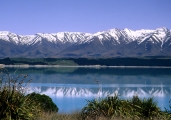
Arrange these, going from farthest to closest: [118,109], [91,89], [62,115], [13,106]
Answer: [91,89], [62,115], [118,109], [13,106]

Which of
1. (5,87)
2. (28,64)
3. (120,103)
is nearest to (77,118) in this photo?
(120,103)

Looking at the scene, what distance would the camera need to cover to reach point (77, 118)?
12047mm

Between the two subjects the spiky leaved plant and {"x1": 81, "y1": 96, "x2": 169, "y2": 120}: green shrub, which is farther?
{"x1": 81, "y1": 96, "x2": 169, "y2": 120}: green shrub

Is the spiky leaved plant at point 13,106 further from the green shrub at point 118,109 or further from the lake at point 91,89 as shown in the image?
the green shrub at point 118,109

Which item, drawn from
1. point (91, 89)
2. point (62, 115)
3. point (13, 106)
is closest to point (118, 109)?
point (62, 115)

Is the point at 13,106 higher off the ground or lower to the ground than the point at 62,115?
higher

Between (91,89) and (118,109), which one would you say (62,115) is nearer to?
(118,109)

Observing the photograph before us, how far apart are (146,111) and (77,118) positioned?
3.11m

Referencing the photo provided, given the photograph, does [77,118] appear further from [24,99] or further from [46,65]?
[46,65]

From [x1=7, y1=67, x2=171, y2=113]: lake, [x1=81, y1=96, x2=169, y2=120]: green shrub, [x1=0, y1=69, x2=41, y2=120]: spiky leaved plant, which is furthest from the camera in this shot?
[x1=7, y1=67, x2=171, y2=113]: lake

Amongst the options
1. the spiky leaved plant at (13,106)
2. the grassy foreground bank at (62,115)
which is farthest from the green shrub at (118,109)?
the spiky leaved plant at (13,106)

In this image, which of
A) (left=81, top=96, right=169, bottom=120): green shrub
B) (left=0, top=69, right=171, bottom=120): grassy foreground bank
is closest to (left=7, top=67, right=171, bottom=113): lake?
(left=0, top=69, right=171, bottom=120): grassy foreground bank

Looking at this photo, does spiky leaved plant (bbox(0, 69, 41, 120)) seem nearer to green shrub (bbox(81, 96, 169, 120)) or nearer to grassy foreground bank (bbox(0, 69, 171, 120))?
grassy foreground bank (bbox(0, 69, 171, 120))

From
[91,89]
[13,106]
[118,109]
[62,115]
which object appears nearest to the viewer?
[13,106]
